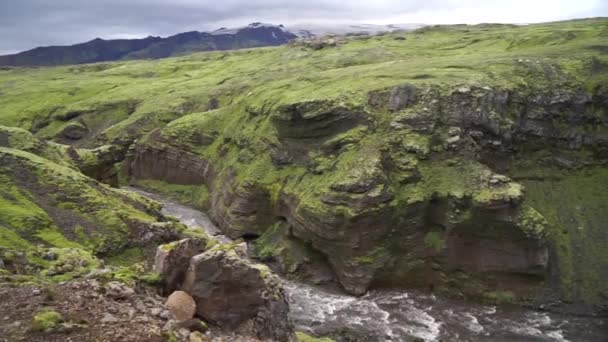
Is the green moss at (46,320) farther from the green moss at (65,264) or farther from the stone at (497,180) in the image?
the stone at (497,180)

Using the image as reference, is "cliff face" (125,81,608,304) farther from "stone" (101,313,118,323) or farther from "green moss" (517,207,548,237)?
"stone" (101,313,118,323)

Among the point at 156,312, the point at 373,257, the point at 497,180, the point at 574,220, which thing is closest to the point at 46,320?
the point at 156,312

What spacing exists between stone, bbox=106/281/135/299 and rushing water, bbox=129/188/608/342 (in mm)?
34688

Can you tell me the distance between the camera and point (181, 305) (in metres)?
25.3

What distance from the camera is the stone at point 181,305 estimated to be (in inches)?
977

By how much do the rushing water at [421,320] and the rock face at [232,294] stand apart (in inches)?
1214

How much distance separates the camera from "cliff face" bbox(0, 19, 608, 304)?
68.4m

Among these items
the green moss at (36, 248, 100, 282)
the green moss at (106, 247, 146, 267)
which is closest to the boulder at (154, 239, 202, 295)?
the green moss at (36, 248, 100, 282)

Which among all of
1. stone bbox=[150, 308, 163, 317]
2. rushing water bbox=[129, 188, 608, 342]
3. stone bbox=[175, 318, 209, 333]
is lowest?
rushing water bbox=[129, 188, 608, 342]

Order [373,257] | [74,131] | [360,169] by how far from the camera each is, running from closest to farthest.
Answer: [373,257] → [360,169] → [74,131]

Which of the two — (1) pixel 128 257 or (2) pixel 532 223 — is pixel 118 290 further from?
(2) pixel 532 223

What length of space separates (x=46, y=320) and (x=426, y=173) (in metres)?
59.6

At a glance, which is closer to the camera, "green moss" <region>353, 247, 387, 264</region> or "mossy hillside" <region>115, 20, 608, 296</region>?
"green moss" <region>353, 247, 387, 264</region>

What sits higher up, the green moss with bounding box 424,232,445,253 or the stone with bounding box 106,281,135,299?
the stone with bounding box 106,281,135,299
